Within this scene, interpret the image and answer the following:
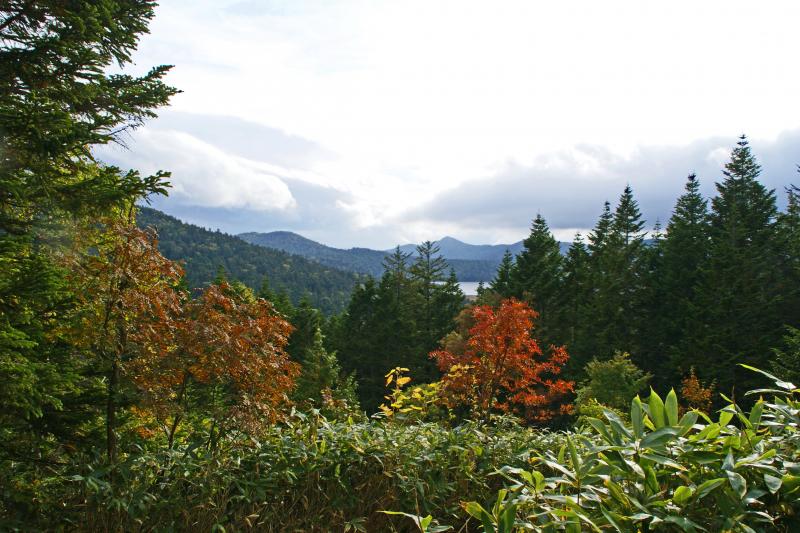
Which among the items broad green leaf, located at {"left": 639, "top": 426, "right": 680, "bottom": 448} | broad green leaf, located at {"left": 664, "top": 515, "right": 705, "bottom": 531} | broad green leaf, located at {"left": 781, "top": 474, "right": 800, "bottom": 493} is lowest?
broad green leaf, located at {"left": 664, "top": 515, "right": 705, "bottom": 531}

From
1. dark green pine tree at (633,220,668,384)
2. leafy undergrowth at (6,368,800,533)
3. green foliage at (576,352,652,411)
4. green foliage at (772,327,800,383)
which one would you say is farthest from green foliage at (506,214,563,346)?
leafy undergrowth at (6,368,800,533)

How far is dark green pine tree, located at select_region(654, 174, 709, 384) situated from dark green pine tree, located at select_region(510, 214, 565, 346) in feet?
18.7

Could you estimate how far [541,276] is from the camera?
2822 centimetres

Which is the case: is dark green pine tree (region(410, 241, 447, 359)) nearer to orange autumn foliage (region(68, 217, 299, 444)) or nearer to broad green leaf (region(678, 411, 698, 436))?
orange autumn foliage (region(68, 217, 299, 444))

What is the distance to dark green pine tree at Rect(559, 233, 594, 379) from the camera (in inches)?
1048

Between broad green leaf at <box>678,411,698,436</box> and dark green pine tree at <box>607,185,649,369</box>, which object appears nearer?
broad green leaf at <box>678,411,698,436</box>

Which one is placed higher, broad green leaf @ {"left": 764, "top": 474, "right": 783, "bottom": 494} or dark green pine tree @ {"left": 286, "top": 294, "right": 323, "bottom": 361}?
broad green leaf @ {"left": 764, "top": 474, "right": 783, "bottom": 494}

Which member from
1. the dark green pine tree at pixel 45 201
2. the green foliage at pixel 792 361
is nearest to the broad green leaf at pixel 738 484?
the dark green pine tree at pixel 45 201

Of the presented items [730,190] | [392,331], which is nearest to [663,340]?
[730,190]

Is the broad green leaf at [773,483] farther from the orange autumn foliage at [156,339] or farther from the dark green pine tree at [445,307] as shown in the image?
the dark green pine tree at [445,307]

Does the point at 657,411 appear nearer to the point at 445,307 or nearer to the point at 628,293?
the point at 628,293

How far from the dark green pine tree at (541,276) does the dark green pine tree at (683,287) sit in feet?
18.7

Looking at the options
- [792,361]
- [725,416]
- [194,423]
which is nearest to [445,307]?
[792,361]

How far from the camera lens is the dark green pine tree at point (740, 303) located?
2272 centimetres
